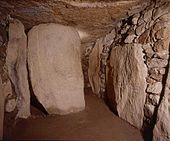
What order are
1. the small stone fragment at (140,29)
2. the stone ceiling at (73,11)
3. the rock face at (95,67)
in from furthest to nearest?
the rock face at (95,67) → the small stone fragment at (140,29) → the stone ceiling at (73,11)

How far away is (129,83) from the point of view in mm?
2521

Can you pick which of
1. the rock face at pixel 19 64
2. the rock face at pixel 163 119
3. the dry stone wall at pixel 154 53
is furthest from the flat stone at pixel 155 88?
the rock face at pixel 19 64

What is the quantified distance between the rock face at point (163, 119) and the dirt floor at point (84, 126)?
9.8 inches

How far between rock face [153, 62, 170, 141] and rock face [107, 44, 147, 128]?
27 centimetres

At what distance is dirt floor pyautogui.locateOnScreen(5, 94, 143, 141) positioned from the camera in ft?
7.31

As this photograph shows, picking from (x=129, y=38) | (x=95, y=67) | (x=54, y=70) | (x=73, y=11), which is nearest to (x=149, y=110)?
(x=129, y=38)

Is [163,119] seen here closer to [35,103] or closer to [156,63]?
[156,63]

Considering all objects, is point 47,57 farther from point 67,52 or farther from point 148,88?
point 148,88

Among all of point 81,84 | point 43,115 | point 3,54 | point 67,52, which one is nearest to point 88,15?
point 67,52

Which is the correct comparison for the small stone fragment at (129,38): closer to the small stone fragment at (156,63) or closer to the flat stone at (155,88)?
the small stone fragment at (156,63)

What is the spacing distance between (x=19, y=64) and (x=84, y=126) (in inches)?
41.2

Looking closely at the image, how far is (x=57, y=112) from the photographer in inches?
109

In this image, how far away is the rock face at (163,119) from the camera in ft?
6.61

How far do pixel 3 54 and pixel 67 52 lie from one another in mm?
815
